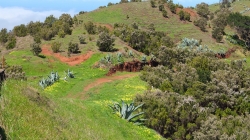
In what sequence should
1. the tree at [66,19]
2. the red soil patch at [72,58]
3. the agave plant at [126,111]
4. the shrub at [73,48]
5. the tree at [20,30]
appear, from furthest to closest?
1. the tree at [66,19]
2. the tree at [20,30]
3. the shrub at [73,48]
4. the red soil patch at [72,58]
5. the agave plant at [126,111]

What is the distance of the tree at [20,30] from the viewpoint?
55719 millimetres

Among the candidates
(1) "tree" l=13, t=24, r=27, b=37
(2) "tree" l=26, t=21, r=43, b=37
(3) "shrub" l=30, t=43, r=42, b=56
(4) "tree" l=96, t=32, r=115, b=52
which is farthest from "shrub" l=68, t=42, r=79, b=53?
(1) "tree" l=13, t=24, r=27, b=37

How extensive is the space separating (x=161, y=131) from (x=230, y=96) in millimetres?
8518

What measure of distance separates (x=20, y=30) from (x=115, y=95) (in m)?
37.3

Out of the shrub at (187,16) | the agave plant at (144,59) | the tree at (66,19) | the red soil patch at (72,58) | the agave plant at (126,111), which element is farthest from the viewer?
the shrub at (187,16)

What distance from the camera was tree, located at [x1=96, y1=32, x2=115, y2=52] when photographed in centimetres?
4197

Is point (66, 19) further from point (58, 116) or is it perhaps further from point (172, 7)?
point (58, 116)

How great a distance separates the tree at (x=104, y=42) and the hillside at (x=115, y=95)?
2.53 ft

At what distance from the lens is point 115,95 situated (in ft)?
78.3

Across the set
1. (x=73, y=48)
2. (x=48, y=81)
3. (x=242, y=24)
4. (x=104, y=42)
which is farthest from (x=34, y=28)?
(x=242, y=24)

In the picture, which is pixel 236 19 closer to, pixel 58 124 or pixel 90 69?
pixel 90 69

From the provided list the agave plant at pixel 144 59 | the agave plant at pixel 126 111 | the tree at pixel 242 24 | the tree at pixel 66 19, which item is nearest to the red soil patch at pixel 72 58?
the agave plant at pixel 144 59

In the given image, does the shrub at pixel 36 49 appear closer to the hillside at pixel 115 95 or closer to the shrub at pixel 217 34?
the hillside at pixel 115 95

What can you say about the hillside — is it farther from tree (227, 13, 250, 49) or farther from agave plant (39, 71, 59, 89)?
tree (227, 13, 250, 49)
